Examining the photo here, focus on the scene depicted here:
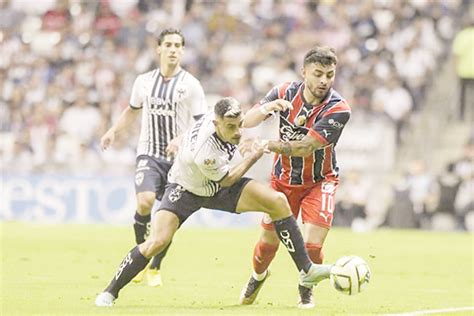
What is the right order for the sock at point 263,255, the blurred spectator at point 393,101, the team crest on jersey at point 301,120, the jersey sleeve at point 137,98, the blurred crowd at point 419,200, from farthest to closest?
the blurred spectator at point 393,101
the blurred crowd at point 419,200
the jersey sleeve at point 137,98
the sock at point 263,255
the team crest on jersey at point 301,120

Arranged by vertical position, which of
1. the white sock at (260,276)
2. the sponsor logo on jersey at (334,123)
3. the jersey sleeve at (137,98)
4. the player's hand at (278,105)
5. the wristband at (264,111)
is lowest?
the white sock at (260,276)

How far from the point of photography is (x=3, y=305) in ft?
36.5

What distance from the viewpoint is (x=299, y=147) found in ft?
36.1

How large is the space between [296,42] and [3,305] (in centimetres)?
1883

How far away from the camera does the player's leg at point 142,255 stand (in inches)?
424

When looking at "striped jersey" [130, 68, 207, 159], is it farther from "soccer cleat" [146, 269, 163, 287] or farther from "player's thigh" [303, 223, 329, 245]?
"player's thigh" [303, 223, 329, 245]

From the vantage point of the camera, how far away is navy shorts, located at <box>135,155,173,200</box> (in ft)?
45.4

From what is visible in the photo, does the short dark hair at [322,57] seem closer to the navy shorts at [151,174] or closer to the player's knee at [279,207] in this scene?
the player's knee at [279,207]

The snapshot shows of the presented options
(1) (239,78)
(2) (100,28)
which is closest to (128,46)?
(2) (100,28)

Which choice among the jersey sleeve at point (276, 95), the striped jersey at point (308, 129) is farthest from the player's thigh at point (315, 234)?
the jersey sleeve at point (276, 95)

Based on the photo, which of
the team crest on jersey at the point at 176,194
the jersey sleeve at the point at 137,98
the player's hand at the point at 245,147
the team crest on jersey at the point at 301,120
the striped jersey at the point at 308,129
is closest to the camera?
the player's hand at the point at 245,147

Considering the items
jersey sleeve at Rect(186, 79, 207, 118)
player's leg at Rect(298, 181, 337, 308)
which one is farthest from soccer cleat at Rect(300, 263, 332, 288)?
jersey sleeve at Rect(186, 79, 207, 118)

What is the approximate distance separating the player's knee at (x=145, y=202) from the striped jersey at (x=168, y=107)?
58cm

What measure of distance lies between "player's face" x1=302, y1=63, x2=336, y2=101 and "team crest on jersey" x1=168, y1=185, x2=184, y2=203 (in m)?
1.51
